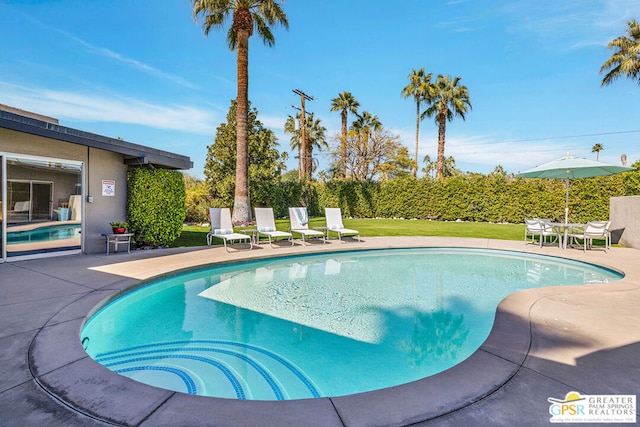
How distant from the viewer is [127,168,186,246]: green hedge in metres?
8.71

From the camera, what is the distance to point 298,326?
4398 millimetres

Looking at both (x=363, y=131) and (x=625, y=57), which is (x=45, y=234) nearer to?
(x=363, y=131)

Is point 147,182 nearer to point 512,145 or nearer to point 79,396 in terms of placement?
point 79,396

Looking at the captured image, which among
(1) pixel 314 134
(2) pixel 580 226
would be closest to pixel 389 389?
(2) pixel 580 226

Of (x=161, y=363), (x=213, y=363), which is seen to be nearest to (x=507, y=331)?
(x=213, y=363)

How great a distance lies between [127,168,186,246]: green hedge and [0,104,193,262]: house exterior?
0.29m

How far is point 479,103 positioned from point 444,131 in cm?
392

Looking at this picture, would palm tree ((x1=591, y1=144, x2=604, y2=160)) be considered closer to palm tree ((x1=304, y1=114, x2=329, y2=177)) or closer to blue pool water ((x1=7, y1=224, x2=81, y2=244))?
palm tree ((x1=304, y1=114, x2=329, y2=177))

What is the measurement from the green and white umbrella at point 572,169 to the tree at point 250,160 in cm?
1546

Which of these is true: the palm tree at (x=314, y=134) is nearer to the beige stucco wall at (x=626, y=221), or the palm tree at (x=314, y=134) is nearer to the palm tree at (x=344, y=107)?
the palm tree at (x=344, y=107)

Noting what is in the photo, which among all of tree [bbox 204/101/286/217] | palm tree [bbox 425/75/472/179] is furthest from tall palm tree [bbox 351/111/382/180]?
tree [bbox 204/101/286/217]

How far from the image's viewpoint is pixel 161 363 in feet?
11.1

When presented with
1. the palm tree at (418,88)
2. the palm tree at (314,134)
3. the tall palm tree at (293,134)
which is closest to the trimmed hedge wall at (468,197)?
the palm tree at (418,88)

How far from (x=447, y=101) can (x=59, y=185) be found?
991 inches
